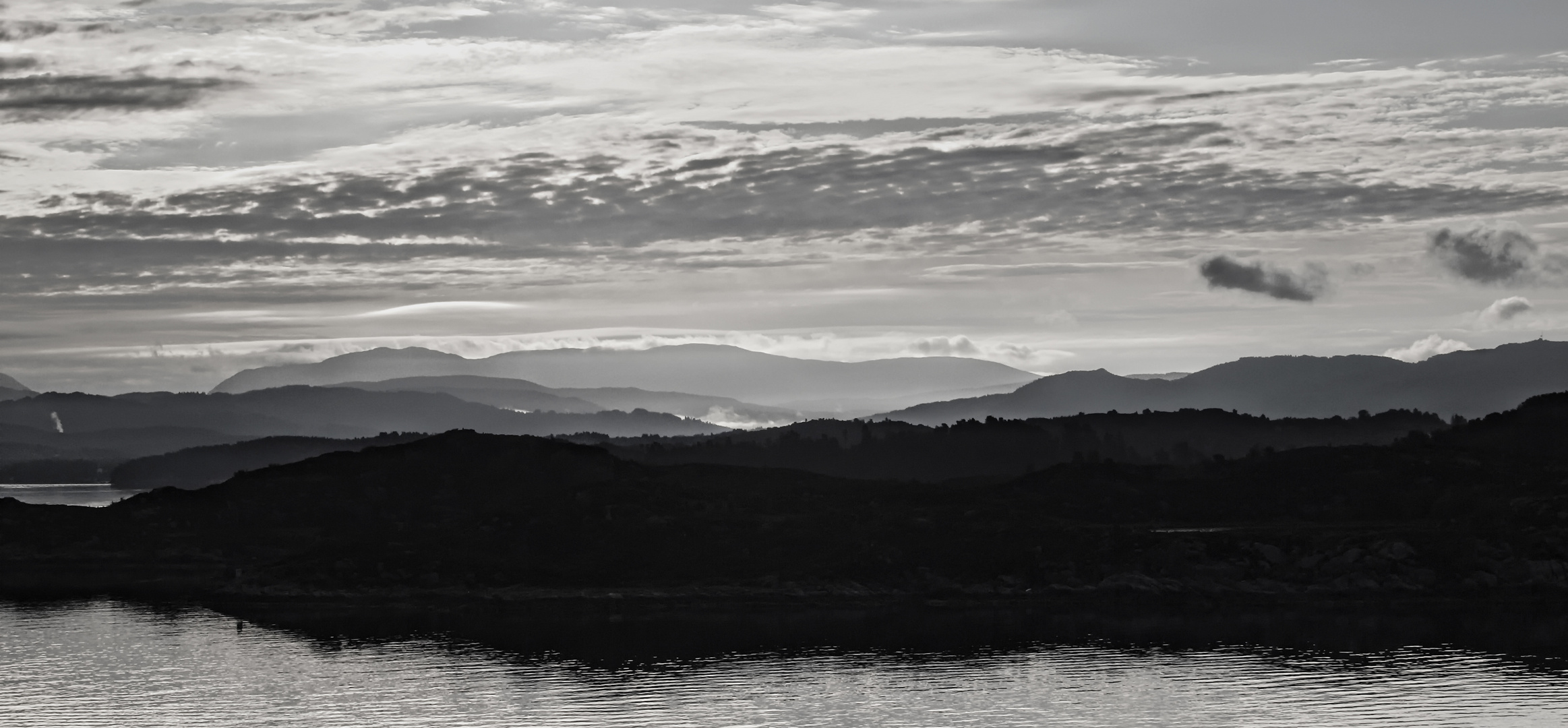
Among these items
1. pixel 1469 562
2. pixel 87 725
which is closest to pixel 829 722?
pixel 87 725

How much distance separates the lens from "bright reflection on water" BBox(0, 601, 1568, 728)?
124 metres

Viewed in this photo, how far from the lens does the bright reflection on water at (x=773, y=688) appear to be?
405ft

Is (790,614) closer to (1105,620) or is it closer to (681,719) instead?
(1105,620)

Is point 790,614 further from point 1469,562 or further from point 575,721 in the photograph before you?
point 1469,562

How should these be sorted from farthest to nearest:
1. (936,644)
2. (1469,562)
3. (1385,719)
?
(1469,562) → (936,644) → (1385,719)

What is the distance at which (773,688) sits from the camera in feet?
452

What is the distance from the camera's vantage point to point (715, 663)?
5950 inches

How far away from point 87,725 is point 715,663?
54.3m

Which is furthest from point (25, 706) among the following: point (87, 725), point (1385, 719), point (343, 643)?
point (1385, 719)

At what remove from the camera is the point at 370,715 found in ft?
417

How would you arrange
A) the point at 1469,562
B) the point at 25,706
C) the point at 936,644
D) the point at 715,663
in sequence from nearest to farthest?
the point at 25,706 → the point at 715,663 → the point at 936,644 → the point at 1469,562

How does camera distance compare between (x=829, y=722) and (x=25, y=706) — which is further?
(x=25, y=706)

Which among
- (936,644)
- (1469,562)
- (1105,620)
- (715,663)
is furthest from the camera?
(1469,562)

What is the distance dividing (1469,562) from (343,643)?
437ft
